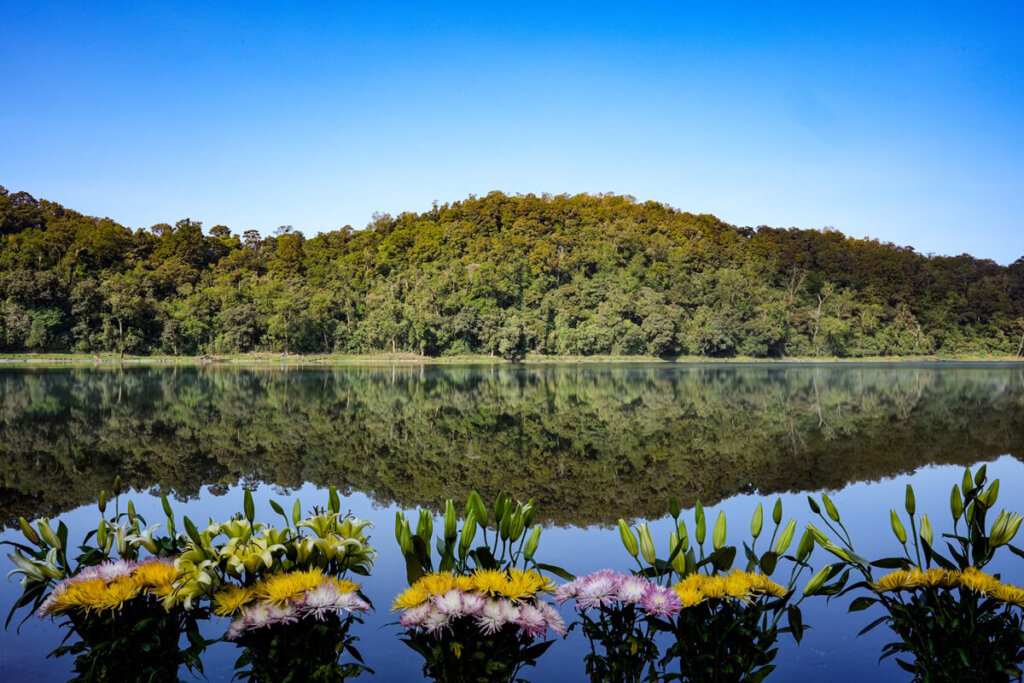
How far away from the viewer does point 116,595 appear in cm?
264

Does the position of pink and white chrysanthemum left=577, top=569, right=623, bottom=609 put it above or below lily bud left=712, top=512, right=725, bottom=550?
below

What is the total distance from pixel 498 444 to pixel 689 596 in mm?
8615

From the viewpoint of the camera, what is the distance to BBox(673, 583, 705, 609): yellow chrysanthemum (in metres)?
2.72

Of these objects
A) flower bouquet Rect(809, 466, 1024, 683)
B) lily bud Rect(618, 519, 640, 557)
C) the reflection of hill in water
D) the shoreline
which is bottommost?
the shoreline

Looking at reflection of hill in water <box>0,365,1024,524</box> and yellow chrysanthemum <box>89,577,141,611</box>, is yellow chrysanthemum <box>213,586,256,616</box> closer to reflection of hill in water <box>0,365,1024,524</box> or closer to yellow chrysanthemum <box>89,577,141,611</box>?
yellow chrysanthemum <box>89,577,141,611</box>

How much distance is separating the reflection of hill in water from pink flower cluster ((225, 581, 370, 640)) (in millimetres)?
3913

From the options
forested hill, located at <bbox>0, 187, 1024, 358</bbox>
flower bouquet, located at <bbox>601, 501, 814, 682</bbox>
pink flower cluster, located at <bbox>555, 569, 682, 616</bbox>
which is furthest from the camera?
forested hill, located at <bbox>0, 187, 1024, 358</bbox>

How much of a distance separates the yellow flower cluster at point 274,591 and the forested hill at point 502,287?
2196 inches

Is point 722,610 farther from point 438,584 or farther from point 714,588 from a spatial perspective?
point 438,584

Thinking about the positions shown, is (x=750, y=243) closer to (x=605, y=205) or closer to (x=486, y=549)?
(x=605, y=205)

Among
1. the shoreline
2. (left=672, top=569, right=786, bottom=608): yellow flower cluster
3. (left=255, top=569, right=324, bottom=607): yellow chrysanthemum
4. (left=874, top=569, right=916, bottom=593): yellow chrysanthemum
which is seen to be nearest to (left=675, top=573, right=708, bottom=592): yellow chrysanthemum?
(left=672, top=569, right=786, bottom=608): yellow flower cluster

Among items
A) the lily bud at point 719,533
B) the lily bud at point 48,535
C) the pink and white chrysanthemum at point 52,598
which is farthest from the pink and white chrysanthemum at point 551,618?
the lily bud at point 48,535

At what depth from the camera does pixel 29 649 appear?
12.3 feet

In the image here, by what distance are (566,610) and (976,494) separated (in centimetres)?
223
